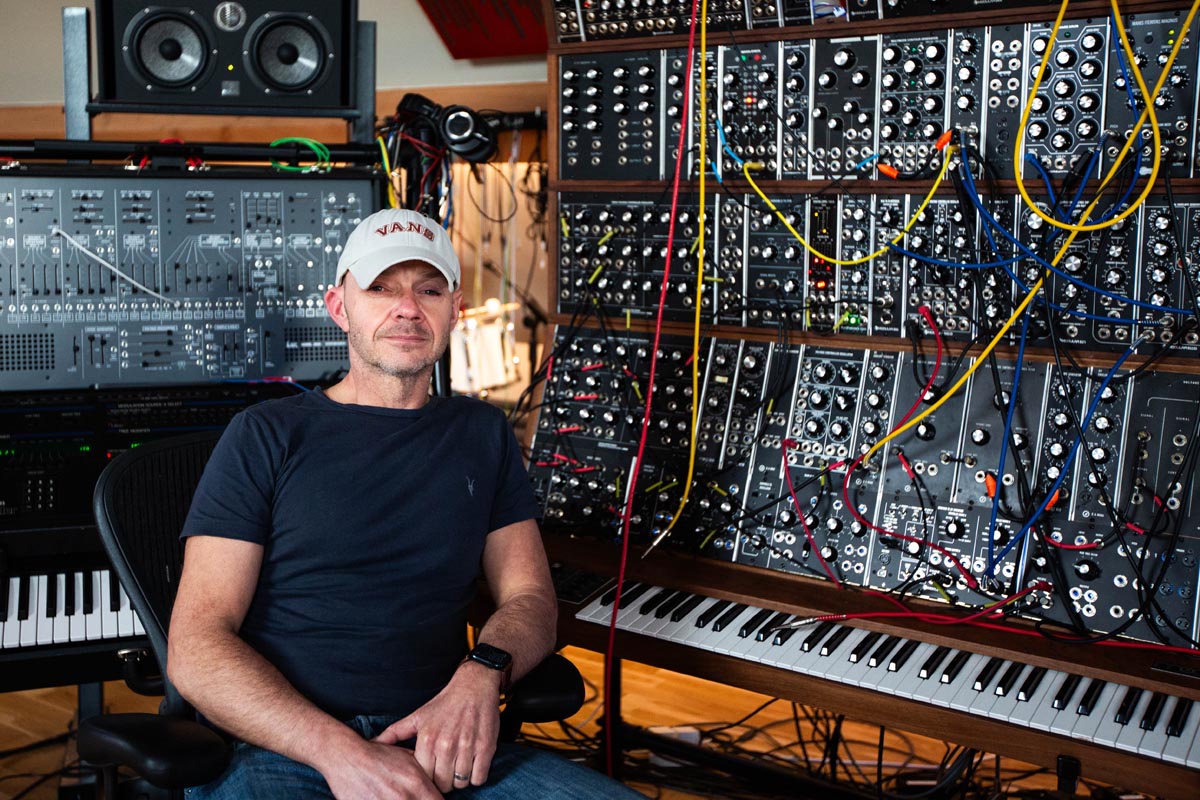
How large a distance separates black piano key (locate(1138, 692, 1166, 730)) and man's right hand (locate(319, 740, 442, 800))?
122cm

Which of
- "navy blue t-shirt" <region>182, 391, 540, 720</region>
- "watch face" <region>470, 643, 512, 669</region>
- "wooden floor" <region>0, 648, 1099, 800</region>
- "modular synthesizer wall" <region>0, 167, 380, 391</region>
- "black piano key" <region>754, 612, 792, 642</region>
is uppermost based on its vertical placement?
"modular synthesizer wall" <region>0, 167, 380, 391</region>

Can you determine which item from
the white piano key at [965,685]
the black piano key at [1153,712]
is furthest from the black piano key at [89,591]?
the black piano key at [1153,712]

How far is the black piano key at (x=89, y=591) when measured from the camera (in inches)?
93.7

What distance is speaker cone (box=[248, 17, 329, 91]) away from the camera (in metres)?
2.92

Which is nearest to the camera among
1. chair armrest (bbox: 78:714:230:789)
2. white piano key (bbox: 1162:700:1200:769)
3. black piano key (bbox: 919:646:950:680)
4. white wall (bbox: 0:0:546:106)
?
chair armrest (bbox: 78:714:230:789)

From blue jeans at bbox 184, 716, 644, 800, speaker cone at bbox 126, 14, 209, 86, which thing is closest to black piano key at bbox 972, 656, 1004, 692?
blue jeans at bbox 184, 716, 644, 800

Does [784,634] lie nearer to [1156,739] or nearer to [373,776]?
[1156,739]

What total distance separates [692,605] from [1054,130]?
1301mm

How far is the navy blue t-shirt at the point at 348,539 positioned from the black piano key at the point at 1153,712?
124cm

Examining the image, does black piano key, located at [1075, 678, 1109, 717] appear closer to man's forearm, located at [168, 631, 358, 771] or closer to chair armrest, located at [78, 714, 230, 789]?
man's forearm, located at [168, 631, 358, 771]

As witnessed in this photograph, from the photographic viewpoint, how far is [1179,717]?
1.94m

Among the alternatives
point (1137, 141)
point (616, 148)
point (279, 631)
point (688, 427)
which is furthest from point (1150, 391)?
point (279, 631)

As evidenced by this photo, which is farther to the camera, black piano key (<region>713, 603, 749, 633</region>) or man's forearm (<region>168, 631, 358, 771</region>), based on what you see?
black piano key (<region>713, 603, 749, 633</region>)

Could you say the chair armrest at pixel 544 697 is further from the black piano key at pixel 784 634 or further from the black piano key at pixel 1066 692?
the black piano key at pixel 1066 692
